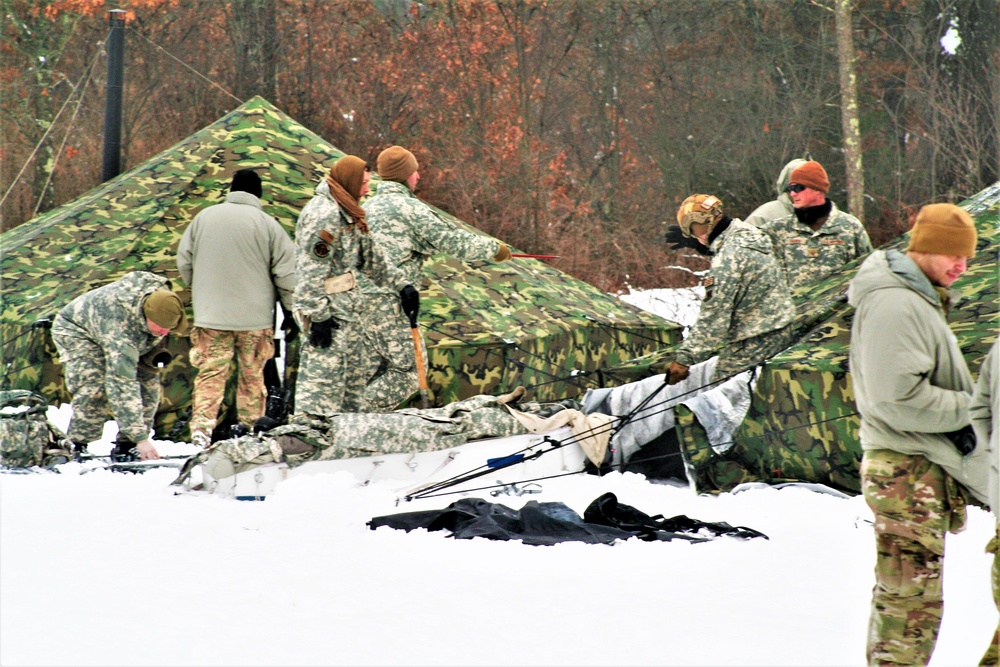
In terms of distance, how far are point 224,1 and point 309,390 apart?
32.0 ft

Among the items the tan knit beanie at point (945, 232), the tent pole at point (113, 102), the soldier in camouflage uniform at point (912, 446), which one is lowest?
the soldier in camouflage uniform at point (912, 446)

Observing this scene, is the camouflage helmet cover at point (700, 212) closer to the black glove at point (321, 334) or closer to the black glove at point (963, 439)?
the black glove at point (321, 334)

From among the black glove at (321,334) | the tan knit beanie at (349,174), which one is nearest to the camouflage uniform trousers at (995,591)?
the black glove at (321,334)

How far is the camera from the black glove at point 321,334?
5.69m

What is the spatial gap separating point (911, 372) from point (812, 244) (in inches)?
151

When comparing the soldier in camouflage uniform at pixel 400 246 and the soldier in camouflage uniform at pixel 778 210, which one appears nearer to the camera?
the soldier in camouflage uniform at pixel 400 246

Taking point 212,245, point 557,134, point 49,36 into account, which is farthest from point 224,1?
point 212,245

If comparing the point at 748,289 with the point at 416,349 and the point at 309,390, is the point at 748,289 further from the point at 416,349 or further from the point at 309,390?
the point at 309,390

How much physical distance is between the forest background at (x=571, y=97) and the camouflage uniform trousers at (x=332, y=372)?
7941 millimetres

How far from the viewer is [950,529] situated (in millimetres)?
2986

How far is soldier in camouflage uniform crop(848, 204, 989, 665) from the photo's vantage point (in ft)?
Result: 9.45

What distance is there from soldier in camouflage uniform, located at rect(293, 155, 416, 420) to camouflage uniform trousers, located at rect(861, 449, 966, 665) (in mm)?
3215

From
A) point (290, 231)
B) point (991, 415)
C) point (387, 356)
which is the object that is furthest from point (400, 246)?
point (991, 415)

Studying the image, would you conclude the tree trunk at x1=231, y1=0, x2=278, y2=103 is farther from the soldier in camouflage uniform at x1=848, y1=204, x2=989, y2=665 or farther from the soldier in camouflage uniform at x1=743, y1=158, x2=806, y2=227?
the soldier in camouflage uniform at x1=848, y1=204, x2=989, y2=665
